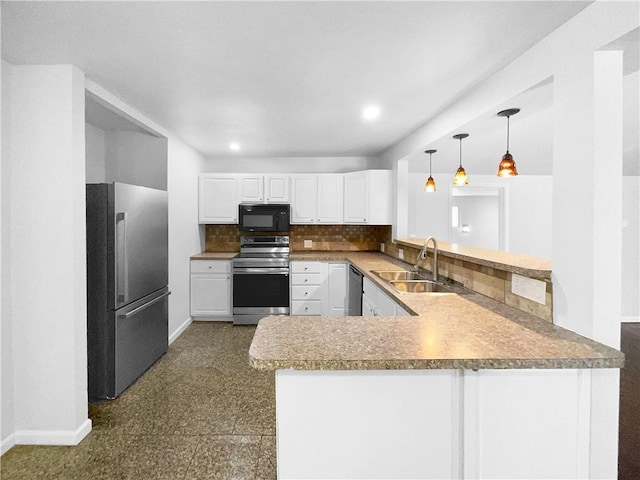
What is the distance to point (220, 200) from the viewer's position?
16.4 feet

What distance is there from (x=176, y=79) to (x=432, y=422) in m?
2.47

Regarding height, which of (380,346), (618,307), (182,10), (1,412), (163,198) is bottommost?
(1,412)

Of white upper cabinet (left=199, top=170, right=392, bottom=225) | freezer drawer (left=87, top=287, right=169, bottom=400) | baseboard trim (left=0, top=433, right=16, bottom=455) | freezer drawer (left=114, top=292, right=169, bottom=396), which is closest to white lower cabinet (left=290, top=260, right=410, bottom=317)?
white upper cabinet (left=199, top=170, right=392, bottom=225)

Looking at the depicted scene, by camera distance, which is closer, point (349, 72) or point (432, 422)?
point (432, 422)

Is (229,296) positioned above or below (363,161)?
below

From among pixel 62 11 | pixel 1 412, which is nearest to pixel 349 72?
pixel 62 11

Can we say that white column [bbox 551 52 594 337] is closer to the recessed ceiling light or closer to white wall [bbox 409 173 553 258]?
the recessed ceiling light

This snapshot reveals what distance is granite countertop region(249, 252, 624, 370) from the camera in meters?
1.24

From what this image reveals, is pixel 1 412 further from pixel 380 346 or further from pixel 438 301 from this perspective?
pixel 438 301

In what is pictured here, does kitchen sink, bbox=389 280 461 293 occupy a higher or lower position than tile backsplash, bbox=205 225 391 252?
lower

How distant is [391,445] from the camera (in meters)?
1.30

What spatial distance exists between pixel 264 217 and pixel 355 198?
1255mm

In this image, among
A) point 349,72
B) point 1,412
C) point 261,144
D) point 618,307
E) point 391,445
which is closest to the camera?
point 391,445

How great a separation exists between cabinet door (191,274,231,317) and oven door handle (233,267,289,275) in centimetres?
21
